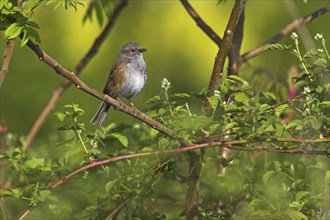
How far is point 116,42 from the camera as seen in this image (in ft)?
35.5

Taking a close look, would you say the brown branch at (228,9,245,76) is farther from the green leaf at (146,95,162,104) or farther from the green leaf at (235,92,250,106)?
the green leaf at (235,92,250,106)

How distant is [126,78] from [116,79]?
111 mm

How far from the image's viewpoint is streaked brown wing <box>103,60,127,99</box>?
7184 millimetres

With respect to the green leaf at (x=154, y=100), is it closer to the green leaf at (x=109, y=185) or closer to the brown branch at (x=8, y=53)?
the green leaf at (x=109, y=185)

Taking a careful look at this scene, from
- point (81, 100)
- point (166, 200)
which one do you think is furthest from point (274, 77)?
point (81, 100)

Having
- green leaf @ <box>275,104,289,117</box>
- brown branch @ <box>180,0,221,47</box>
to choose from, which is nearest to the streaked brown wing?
brown branch @ <box>180,0,221,47</box>

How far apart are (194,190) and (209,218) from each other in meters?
0.18

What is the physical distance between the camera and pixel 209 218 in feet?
15.0

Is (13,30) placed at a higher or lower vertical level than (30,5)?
lower

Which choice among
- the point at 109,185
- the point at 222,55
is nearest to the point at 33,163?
the point at 109,185

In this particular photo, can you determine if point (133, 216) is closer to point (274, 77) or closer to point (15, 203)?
point (15, 203)

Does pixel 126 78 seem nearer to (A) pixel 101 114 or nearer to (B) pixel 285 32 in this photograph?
(A) pixel 101 114

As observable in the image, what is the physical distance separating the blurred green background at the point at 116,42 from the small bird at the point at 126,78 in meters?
2.79

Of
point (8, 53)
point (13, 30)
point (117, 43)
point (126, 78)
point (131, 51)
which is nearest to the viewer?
point (13, 30)
